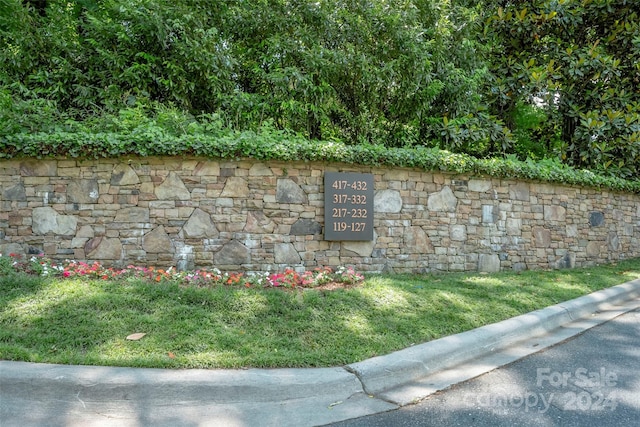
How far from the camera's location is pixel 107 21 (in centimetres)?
721

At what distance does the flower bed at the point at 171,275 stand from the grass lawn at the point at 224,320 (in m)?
0.24

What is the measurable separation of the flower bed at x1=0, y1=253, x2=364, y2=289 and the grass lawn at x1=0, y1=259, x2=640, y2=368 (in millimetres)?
235

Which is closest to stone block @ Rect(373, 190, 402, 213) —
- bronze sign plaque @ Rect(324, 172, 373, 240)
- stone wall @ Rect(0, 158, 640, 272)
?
stone wall @ Rect(0, 158, 640, 272)

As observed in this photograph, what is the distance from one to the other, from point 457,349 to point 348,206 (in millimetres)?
2815

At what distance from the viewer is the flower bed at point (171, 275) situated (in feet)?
15.8

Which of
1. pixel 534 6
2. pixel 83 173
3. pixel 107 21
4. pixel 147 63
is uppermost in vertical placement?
pixel 534 6

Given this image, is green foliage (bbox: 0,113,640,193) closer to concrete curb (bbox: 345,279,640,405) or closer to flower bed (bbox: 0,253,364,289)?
flower bed (bbox: 0,253,364,289)

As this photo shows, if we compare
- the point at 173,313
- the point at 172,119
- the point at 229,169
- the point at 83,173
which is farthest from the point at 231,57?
the point at 173,313

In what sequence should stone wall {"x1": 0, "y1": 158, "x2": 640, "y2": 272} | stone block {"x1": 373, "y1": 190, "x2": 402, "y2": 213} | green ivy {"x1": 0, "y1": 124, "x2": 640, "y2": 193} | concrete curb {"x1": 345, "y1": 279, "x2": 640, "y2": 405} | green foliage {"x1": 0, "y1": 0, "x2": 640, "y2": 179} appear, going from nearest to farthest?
concrete curb {"x1": 345, "y1": 279, "x2": 640, "y2": 405}, green ivy {"x1": 0, "y1": 124, "x2": 640, "y2": 193}, stone wall {"x1": 0, "y1": 158, "x2": 640, "y2": 272}, stone block {"x1": 373, "y1": 190, "x2": 402, "y2": 213}, green foliage {"x1": 0, "y1": 0, "x2": 640, "y2": 179}

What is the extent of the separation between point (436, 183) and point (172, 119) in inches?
159

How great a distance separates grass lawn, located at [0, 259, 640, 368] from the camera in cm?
325

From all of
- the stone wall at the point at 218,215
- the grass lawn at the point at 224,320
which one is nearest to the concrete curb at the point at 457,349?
the grass lawn at the point at 224,320

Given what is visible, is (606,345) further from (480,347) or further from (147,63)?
(147,63)

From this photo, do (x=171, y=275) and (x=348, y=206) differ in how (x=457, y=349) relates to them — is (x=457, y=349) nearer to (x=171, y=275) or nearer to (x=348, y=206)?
(x=348, y=206)
